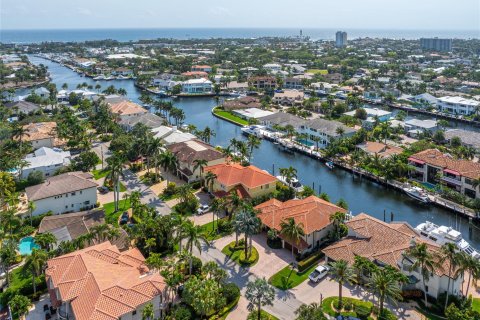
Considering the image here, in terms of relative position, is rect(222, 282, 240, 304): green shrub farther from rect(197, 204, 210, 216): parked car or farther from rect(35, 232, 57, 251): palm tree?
rect(35, 232, 57, 251): palm tree

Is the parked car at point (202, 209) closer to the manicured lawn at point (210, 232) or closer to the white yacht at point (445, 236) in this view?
the manicured lawn at point (210, 232)

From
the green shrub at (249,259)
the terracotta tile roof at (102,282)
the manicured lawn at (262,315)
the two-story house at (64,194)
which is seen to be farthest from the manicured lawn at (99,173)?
the manicured lawn at (262,315)

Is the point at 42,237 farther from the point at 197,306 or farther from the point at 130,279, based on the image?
the point at 197,306

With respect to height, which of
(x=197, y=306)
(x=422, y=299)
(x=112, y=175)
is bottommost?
(x=422, y=299)

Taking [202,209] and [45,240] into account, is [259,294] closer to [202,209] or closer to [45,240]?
[45,240]

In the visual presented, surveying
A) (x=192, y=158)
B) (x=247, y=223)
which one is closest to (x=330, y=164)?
(x=192, y=158)

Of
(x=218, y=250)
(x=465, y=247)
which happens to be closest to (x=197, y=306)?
(x=218, y=250)
